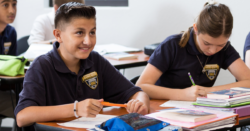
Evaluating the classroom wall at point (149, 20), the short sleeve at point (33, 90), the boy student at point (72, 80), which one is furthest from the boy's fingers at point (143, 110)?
the classroom wall at point (149, 20)

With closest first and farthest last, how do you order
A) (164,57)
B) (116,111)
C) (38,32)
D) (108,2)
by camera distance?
(116,111)
(164,57)
(38,32)
(108,2)

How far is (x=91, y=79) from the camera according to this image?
1.48m

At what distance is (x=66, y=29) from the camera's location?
1393 millimetres

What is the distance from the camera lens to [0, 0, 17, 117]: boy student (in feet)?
7.06

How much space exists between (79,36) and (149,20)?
205 centimetres

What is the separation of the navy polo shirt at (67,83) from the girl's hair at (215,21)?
50cm

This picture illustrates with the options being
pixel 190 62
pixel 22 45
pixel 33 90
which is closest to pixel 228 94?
pixel 190 62

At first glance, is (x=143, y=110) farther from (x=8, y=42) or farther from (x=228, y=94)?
(x=8, y=42)

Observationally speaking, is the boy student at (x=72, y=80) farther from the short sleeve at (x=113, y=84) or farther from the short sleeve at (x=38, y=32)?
the short sleeve at (x=38, y=32)

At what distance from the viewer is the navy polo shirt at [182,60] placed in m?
1.75

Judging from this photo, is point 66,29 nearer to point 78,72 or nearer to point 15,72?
point 78,72

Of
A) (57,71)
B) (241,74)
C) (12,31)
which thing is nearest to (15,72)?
(57,71)

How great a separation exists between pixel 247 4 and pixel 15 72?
6.65 ft

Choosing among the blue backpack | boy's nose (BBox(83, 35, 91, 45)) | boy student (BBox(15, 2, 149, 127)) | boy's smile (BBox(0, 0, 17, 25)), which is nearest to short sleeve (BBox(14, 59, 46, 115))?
boy student (BBox(15, 2, 149, 127))
